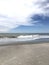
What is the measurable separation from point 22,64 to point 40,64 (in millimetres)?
715

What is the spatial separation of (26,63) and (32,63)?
0.25 m

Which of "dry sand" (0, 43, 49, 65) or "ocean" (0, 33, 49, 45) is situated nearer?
"dry sand" (0, 43, 49, 65)

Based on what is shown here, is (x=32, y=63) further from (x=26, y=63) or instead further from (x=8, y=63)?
(x=8, y=63)

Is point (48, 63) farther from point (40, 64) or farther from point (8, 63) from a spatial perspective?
point (8, 63)

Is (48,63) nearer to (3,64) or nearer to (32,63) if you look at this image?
(32,63)

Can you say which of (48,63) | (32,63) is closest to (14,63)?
(32,63)

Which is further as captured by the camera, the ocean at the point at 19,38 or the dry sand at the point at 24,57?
the ocean at the point at 19,38

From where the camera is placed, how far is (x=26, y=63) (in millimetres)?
5488

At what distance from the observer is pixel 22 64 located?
536 cm

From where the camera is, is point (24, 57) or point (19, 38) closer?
point (24, 57)

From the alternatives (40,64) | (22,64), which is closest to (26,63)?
(22,64)

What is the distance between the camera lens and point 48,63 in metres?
5.38

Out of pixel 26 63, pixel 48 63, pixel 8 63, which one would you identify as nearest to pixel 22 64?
pixel 26 63

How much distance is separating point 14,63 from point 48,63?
1.38 m
